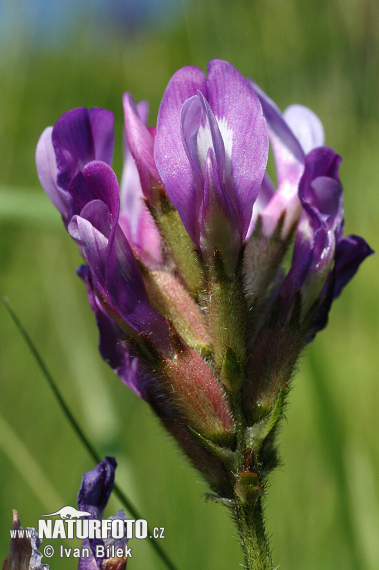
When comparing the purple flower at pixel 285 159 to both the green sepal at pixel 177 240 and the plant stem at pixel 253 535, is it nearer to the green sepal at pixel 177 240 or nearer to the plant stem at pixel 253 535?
the green sepal at pixel 177 240

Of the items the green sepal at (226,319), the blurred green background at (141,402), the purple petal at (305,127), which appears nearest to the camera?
the green sepal at (226,319)

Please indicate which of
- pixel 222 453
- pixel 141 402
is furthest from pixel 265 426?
pixel 141 402

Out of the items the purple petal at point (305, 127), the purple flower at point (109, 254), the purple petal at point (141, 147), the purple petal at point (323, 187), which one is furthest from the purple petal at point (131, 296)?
the purple petal at point (305, 127)

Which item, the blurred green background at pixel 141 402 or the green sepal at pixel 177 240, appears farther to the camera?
the blurred green background at pixel 141 402

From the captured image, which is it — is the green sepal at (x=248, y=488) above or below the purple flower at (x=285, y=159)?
below

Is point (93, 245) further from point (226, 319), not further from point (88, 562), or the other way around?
point (88, 562)

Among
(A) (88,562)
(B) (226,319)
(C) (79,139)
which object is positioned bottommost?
(A) (88,562)

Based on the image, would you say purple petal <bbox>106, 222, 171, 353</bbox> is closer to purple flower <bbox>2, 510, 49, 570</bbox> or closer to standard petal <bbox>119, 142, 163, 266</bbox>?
standard petal <bbox>119, 142, 163, 266</bbox>
